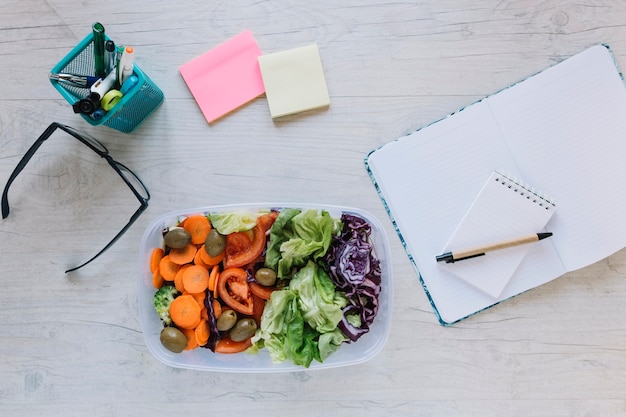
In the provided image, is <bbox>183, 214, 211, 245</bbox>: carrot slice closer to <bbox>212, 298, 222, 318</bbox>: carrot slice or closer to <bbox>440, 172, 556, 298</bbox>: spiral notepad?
<bbox>212, 298, 222, 318</bbox>: carrot slice

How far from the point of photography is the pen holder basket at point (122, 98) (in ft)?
2.45

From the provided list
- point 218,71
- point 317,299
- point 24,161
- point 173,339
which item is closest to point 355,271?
point 317,299

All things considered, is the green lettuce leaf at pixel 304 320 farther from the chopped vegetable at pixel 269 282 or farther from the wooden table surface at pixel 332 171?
the wooden table surface at pixel 332 171

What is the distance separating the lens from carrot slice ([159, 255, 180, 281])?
2.59 ft

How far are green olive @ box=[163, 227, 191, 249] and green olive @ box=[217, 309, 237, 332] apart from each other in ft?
0.39

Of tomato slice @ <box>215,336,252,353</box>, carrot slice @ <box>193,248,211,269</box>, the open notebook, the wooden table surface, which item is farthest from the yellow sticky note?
tomato slice @ <box>215,336,252,353</box>

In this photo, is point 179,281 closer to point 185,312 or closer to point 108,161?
point 185,312

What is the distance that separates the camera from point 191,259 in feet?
2.59

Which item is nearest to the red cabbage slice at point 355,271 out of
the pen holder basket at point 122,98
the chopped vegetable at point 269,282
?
the chopped vegetable at point 269,282

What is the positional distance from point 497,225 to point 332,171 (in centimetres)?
27

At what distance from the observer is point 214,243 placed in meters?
0.77

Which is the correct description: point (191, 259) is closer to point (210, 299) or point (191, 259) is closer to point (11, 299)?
point (210, 299)

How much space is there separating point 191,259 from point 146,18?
394 millimetres

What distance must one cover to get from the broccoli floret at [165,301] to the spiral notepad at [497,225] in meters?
0.43
